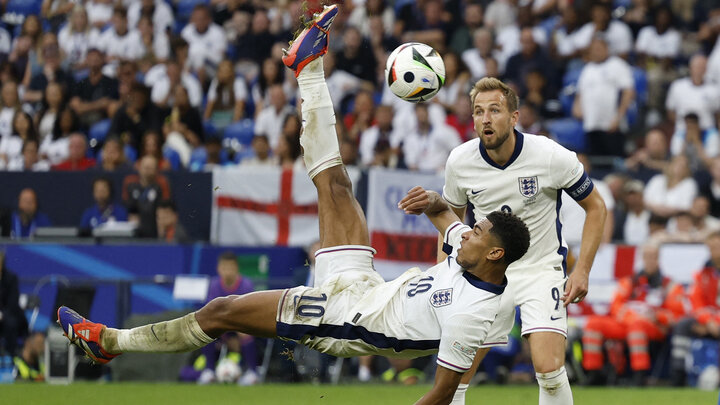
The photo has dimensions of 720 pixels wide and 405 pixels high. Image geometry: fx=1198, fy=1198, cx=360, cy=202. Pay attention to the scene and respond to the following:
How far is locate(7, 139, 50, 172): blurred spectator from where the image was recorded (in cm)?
1694

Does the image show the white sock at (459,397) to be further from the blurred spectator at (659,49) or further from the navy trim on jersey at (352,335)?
the blurred spectator at (659,49)

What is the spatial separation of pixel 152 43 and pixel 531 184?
40.9 ft

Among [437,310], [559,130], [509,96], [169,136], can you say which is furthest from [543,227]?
[169,136]

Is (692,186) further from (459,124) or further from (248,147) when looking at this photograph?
(248,147)

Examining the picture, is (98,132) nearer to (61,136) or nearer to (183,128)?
(61,136)

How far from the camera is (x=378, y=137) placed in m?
16.1

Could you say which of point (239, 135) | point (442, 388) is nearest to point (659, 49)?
point (239, 135)

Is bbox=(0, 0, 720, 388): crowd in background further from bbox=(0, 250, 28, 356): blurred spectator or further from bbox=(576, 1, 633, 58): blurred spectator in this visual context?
bbox=(0, 250, 28, 356): blurred spectator

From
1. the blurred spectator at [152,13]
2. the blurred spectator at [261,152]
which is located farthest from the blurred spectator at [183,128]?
the blurred spectator at [152,13]

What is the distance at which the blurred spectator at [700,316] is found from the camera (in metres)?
13.1

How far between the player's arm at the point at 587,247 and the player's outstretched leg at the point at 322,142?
1.37 metres

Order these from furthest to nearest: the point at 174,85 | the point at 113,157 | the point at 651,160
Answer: the point at 174,85 → the point at 113,157 → the point at 651,160

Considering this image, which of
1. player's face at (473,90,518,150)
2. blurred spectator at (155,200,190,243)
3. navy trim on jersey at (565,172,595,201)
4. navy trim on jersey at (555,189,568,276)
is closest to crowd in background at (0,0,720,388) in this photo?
blurred spectator at (155,200,190,243)

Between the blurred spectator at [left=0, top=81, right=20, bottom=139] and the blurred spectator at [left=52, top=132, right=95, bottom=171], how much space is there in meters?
1.78
